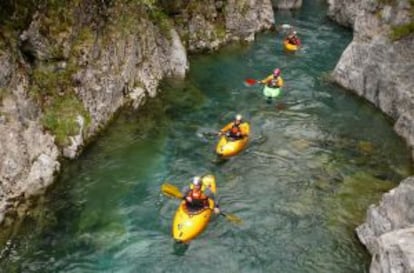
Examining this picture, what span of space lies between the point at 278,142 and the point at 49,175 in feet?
31.2

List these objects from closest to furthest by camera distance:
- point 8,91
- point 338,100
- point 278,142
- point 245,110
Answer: point 8,91
point 278,142
point 245,110
point 338,100

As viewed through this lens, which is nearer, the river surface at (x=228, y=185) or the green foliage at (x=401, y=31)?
the river surface at (x=228, y=185)

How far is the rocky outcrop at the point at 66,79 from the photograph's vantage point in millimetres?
15711

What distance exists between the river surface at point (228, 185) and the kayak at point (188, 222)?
0.94 feet

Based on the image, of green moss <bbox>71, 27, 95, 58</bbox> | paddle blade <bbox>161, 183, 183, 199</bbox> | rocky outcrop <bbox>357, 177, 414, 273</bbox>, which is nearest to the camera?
rocky outcrop <bbox>357, 177, 414, 273</bbox>

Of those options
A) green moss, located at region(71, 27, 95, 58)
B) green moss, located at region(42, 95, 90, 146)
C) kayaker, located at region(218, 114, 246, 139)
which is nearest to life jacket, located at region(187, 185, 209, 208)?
kayaker, located at region(218, 114, 246, 139)

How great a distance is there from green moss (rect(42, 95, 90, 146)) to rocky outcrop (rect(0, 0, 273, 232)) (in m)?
0.04

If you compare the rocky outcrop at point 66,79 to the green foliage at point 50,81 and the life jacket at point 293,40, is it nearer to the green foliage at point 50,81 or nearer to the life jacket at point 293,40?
the green foliage at point 50,81

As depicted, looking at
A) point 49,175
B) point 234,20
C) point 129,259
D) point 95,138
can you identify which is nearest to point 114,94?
point 95,138

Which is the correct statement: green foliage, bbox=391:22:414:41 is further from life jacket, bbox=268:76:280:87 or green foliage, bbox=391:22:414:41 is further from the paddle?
the paddle

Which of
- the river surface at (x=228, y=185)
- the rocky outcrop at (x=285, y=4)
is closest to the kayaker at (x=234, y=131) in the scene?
the river surface at (x=228, y=185)

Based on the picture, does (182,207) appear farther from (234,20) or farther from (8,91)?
(234,20)

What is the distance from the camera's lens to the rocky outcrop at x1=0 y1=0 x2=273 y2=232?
15711 millimetres

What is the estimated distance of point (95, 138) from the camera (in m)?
19.7
